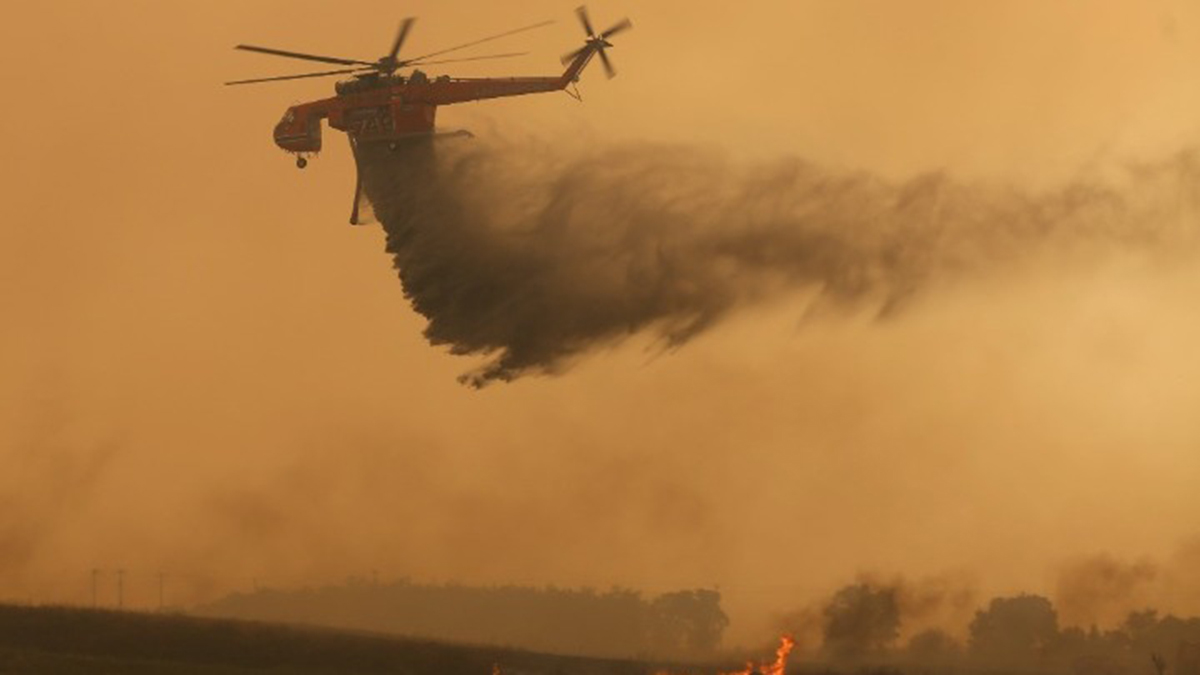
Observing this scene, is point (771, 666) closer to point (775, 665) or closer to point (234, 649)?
point (775, 665)

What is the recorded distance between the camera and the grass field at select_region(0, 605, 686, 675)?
88.9 m

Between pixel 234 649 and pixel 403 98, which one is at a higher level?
pixel 403 98

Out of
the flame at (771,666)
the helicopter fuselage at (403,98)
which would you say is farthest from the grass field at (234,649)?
the helicopter fuselage at (403,98)

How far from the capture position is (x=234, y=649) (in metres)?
93.4

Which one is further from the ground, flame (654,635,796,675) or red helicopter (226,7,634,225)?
red helicopter (226,7,634,225)

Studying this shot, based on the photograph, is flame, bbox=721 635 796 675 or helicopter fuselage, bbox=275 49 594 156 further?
helicopter fuselage, bbox=275 49 594 156

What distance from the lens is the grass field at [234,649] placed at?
292ft

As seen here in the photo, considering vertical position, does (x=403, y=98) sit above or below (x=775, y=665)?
above

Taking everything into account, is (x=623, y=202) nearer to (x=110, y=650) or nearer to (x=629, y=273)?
(x=629, y=273)

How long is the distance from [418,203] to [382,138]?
3.43m

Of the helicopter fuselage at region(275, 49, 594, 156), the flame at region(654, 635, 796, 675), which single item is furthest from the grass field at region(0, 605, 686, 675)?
the helicopter fuselage at region(275, 49, 594, 156)

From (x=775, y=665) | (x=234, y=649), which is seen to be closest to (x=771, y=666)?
(x=775, y=665)

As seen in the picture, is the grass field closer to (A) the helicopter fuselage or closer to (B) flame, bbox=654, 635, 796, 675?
(B) flame, bbox=654, 635, 796, 675

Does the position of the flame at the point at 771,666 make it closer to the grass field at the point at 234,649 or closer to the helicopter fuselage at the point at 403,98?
the grass field at the point at 234,649
